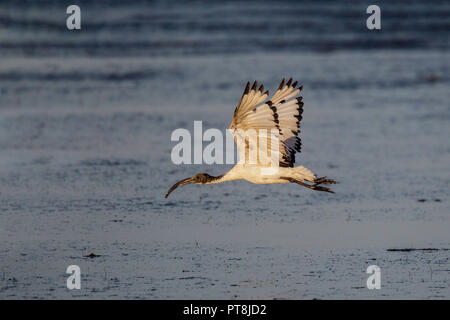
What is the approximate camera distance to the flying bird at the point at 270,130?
355 inches

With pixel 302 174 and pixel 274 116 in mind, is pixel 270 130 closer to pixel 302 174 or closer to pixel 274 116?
pixel 274 116

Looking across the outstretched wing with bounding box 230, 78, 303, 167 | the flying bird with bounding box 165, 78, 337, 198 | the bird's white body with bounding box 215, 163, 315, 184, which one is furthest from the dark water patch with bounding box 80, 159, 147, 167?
the outstretched wing with bounding box 230, 78, 303, 167

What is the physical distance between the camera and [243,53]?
76.9ft

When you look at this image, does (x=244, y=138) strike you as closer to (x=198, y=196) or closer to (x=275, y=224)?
(x=275, y=224)

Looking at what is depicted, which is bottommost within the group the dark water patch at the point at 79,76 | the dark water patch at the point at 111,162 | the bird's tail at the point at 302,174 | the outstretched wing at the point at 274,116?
the bird's tail at the point at 302,174

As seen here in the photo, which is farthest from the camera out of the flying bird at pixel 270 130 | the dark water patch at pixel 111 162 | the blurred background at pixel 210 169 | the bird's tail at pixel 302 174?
the dark water patch at pixel 111 162

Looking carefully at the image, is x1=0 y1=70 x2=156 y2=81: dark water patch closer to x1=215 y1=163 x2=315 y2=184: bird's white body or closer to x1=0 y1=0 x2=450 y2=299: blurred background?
x1=0 y1=0 x2=450 y2=299: blurred background

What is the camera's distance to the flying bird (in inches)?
355

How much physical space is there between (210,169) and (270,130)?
382 cm

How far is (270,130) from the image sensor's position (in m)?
9.30

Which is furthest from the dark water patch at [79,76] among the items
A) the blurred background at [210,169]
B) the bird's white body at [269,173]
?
the bird's white body at [269,173]

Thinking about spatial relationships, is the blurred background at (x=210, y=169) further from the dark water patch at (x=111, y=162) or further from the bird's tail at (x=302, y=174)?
the bird's tail at (x=302, y=174)

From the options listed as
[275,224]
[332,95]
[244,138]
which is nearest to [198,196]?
[275,224]

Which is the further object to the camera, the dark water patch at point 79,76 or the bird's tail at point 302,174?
the dark water patch at point 79,76
